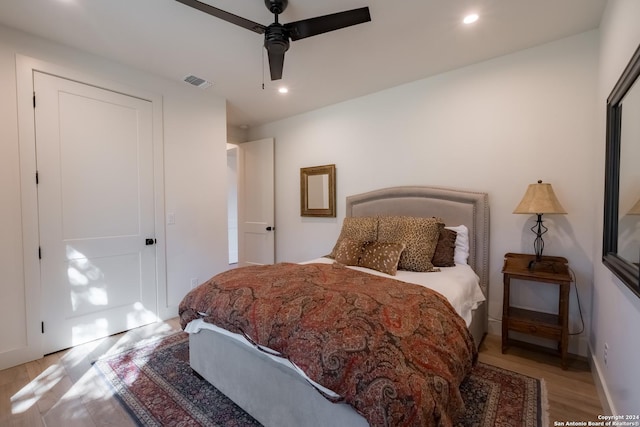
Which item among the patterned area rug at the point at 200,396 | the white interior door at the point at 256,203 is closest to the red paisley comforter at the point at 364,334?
the patterned area rug at the point at 200,396

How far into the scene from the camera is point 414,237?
256 centimetres

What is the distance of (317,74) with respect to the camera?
9.54 ft

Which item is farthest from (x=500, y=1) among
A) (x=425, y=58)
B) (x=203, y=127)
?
(x=203, y=127)

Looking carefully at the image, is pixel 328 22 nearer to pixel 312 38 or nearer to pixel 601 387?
pixel 312 38

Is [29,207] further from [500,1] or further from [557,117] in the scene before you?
[557,117]

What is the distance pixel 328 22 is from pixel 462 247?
7.31 ft

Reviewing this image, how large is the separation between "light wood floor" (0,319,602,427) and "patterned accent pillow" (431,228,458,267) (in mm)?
797

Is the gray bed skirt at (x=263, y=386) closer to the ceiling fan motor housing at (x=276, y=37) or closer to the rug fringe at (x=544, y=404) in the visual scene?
the rug fringe at (x=544, y=404)

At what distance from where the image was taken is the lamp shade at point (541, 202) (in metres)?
2.15

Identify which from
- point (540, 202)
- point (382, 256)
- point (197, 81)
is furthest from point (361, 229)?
point (197, 81)

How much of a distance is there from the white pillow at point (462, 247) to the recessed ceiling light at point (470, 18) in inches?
67.9

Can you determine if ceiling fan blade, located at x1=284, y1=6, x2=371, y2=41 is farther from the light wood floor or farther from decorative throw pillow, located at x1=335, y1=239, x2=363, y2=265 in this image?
the light wood floor

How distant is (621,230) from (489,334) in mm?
1685

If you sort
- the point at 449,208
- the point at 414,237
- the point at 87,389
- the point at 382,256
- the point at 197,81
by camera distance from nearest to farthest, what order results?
the point at 87,389
the point at 382,256
the point at 414,237
the point at 449,208
the point at 197,81
